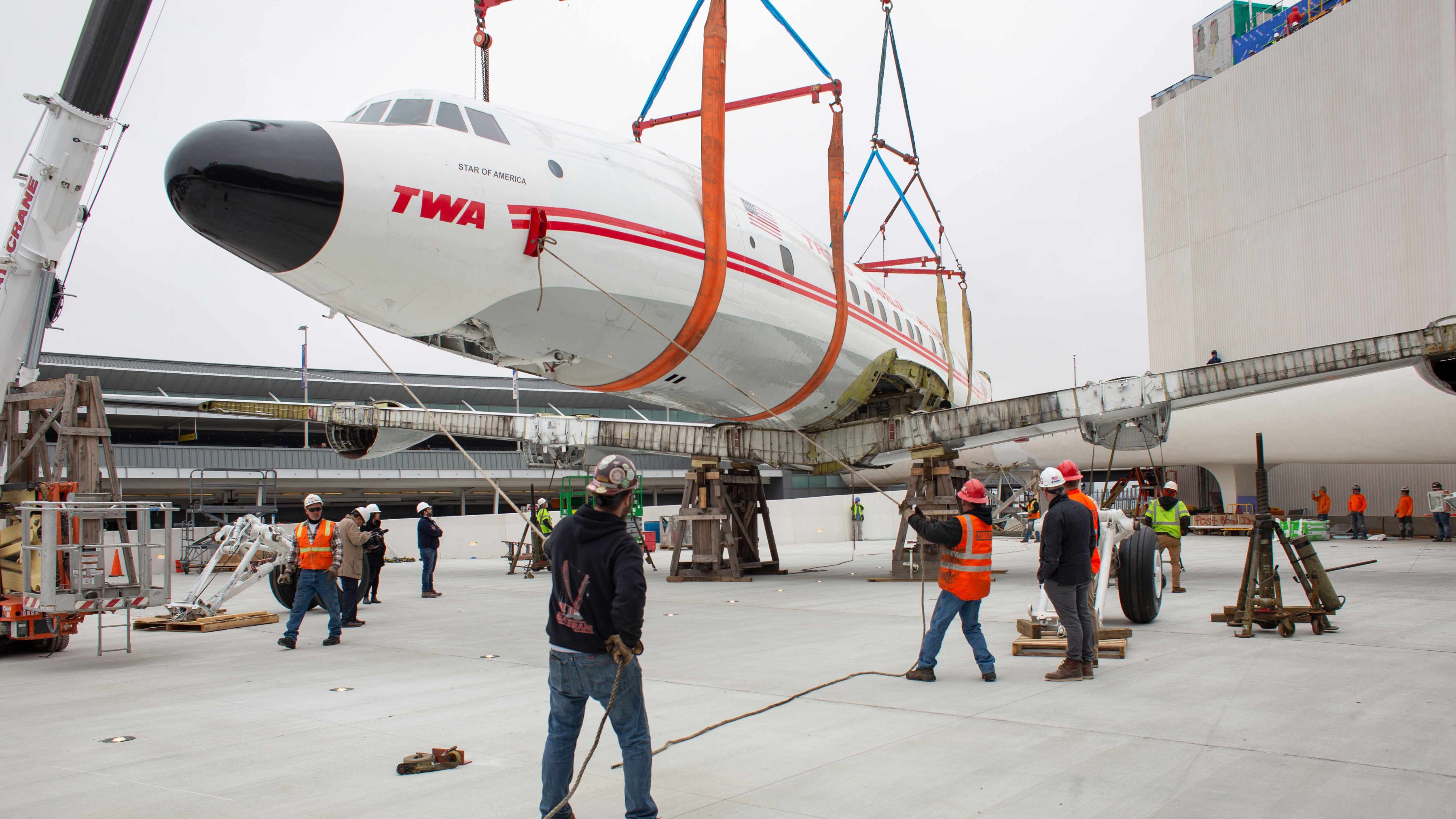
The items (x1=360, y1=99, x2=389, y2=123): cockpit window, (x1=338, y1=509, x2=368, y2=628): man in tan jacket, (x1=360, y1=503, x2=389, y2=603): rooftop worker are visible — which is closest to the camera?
(x1=360, y1=99, x2=389, y2=123): cockpit window

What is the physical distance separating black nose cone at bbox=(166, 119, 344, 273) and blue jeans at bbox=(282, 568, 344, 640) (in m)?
3.41

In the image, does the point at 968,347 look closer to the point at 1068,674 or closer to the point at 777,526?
the point at 1068,674

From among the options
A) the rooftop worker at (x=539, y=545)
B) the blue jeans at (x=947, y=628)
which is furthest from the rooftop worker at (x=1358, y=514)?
the blue jeans at (x=947, y=628)

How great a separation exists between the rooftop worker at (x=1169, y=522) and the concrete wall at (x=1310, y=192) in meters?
19.1

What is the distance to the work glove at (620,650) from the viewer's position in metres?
3.44

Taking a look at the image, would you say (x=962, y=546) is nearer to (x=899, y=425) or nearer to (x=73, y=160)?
(x=899, y=425)

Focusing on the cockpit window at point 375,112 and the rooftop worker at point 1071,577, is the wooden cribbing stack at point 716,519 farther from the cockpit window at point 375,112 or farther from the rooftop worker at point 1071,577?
the rooftop worker at point 1071,577

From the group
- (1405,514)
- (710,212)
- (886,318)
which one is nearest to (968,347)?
(886,318)

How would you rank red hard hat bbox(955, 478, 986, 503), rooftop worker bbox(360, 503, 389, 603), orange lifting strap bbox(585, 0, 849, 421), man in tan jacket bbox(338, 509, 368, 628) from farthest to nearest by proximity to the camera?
1. rooftop worker bbox(360, 503, 389, 603)
2. man in tan jacket bbox(338, 509, 368, 628)
3. orange lifting strap bbox(585, 0, 849, 421)
4. red hard hat bbox(955, 478, 986, 503)

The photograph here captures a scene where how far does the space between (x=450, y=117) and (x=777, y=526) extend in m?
29.0

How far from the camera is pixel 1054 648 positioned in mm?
7371

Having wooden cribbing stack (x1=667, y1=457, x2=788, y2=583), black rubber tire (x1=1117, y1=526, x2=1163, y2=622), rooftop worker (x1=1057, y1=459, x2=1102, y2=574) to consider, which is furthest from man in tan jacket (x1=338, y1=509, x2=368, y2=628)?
black rubber tire (x1=1117, y1=526, x2=1163, y2=622)

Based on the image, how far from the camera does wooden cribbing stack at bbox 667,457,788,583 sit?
15.6 metres

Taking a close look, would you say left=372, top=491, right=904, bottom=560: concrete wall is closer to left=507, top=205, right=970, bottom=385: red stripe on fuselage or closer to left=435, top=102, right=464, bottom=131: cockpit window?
left=507, top=205, right=970, bottom=385: red stripe on fuselage
